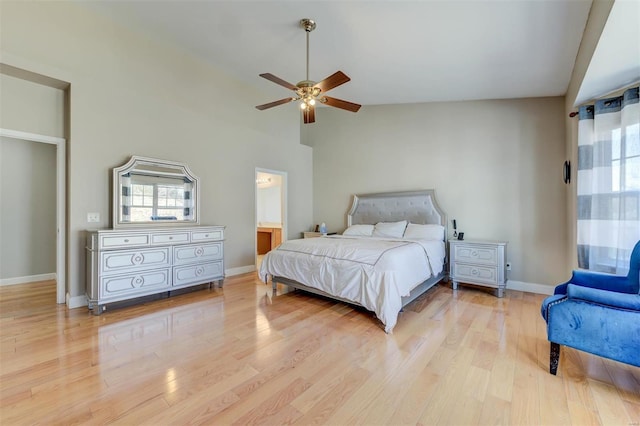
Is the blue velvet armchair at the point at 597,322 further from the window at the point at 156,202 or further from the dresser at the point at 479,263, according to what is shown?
the window at the point at 156,202

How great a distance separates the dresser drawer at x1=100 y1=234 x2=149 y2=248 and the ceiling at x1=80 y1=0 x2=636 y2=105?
8.79 feet

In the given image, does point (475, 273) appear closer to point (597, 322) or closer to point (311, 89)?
point (597, 322)

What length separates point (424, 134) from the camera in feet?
16.4

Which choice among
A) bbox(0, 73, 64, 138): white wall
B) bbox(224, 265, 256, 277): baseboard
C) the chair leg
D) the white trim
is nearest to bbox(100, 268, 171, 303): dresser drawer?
bbox(224, 265, 256, 277): baseboard

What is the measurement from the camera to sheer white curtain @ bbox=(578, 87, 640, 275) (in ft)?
8.62

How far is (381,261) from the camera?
2963 millimetres

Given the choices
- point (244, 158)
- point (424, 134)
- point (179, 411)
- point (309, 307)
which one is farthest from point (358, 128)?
point (179, 411)

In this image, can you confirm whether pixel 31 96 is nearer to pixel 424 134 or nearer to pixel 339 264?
pixel 339 264

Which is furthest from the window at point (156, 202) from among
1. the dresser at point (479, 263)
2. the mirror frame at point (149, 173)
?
the dresser at point (479, 263)

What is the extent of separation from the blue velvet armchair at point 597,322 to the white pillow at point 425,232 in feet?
7.68

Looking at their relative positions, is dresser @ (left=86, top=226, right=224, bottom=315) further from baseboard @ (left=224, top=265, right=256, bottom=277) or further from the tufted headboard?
the tufted headboard

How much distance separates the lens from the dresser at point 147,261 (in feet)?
10.5

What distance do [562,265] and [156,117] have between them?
243 inches

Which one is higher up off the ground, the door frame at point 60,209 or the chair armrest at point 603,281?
the door frame at point 60,209
